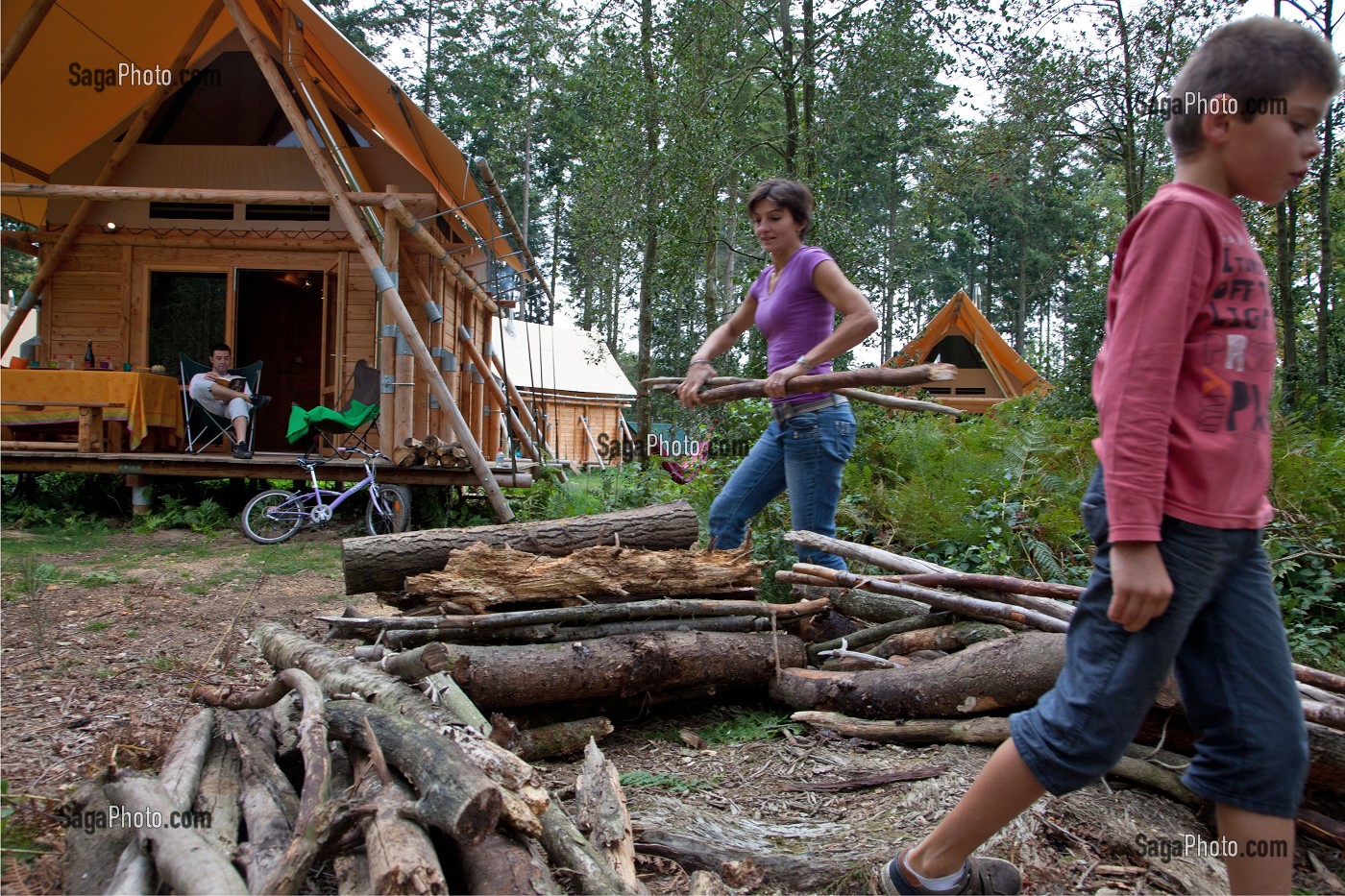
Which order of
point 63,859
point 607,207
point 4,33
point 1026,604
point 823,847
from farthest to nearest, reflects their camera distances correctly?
1. point 607,207
2. point 4,33
3. point 1026,604
4. point 823,847
5. point 63,859

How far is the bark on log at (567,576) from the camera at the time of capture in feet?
12.7

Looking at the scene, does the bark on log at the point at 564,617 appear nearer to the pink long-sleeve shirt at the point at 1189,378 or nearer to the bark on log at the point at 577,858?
the bark on log at the point at 577,858

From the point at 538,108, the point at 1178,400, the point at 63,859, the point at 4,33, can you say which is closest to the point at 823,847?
the point at 1178,400

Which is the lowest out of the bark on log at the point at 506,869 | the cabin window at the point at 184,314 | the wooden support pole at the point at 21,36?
the bark on log at the point at 506,869

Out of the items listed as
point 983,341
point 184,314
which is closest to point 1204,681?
point 184,314

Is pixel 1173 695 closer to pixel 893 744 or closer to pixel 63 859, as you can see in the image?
pixel 893 744

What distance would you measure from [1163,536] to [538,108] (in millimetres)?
35570

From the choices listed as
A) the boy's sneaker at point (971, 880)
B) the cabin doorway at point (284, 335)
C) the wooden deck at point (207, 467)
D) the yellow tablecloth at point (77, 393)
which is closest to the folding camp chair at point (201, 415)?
the wooden deck at point (207, 467)

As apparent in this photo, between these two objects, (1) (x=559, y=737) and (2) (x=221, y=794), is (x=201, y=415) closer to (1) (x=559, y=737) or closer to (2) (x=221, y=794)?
(1) (x=559, y=737)

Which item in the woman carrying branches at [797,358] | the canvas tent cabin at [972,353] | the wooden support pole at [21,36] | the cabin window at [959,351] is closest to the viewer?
the woman carrying branches at [797,358]

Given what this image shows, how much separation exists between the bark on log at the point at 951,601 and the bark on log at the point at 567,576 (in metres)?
0.45

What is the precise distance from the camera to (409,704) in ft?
9.05

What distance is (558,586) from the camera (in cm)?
395

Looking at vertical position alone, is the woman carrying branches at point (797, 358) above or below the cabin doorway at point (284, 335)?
below
